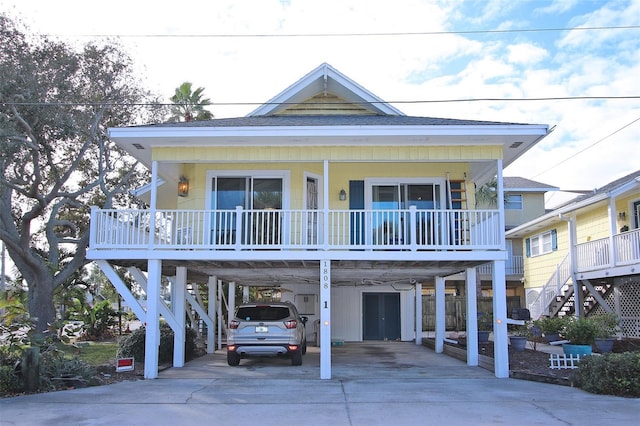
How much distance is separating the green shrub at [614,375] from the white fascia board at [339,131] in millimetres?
4927

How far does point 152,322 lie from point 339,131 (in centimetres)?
580

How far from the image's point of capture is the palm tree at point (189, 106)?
99.7 ft

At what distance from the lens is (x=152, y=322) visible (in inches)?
502

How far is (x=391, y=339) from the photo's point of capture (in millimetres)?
23266

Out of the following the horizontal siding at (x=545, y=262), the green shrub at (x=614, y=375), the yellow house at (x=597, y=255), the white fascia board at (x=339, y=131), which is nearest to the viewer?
the green shrub at (x=614, y=375)

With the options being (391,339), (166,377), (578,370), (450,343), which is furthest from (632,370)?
(391,339)

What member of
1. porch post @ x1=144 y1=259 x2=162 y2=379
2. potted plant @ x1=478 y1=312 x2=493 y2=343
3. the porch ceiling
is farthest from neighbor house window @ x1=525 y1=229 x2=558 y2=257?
porch post @ x1=144 y1=259 x2=162 y2=379

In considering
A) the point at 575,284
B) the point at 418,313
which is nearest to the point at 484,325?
the point at 418,313

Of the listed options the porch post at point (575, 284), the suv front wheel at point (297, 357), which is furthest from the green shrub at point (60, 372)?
the porch post at point (575, 284)

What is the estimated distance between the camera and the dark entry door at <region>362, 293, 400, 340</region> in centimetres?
2330

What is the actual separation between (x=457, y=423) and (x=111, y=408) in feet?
17.3

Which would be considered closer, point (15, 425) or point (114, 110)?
point (15, 425)

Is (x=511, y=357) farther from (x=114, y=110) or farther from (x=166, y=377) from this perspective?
(x=114, y=110)

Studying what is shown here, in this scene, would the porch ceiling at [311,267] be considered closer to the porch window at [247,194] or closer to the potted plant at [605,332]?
the porch window at [247,194]
